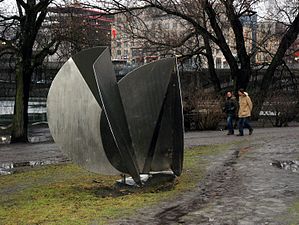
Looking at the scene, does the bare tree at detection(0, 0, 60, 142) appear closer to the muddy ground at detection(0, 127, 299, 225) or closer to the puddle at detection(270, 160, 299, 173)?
the muddy ground at detection(0, 127, 299, 225)

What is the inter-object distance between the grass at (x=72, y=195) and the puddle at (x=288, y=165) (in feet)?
5.47

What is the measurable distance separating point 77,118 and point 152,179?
5.91 feet

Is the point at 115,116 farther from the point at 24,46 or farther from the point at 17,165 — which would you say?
the point at 24,46

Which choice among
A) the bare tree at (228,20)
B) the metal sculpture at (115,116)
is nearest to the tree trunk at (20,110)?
the bare tree at (228,20)

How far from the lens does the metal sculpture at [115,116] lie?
9000 mm

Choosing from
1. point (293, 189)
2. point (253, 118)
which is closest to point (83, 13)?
point (253, 118)

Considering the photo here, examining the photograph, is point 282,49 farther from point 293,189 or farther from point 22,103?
point 293,189

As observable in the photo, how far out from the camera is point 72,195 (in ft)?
29.2

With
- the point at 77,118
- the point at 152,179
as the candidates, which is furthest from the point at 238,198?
the point at 77,118

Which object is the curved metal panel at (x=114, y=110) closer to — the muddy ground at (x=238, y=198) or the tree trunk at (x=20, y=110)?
the muddy ground at (x=238, y=198)

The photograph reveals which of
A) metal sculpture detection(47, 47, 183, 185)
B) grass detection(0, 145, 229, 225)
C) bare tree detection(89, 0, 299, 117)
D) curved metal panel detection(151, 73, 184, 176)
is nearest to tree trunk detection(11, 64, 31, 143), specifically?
bare tree detection(89, 0, 299, 117)

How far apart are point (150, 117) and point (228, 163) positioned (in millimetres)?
3524

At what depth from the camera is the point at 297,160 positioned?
12.6 m

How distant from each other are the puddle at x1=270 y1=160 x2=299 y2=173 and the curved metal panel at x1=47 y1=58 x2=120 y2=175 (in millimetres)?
4231
